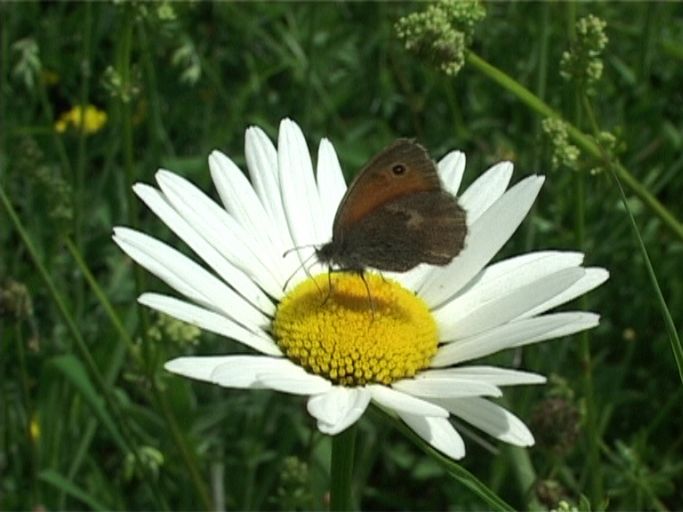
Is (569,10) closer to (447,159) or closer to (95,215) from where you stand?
(447,159)

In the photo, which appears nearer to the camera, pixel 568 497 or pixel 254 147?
pixel 254 147

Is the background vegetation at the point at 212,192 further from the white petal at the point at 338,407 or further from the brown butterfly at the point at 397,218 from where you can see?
Result: the white petal at the point at 338,407

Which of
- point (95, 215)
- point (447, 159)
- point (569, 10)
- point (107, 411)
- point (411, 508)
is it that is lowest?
point (411, 508)

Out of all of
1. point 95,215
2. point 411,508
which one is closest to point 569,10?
point 411,508

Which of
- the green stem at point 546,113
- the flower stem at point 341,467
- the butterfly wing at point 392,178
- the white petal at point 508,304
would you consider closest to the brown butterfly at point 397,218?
the butterfly wing at point 392,178

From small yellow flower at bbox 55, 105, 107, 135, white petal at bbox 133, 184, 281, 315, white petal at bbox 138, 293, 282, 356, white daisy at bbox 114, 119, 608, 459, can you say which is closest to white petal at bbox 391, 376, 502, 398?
white daisy at bbox 114, 119, 608, 459
